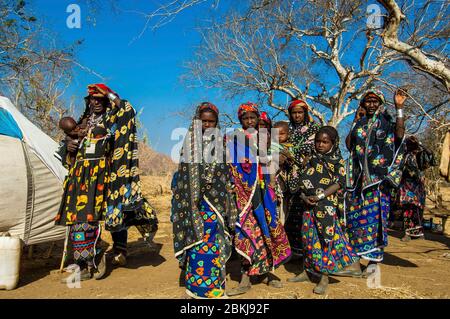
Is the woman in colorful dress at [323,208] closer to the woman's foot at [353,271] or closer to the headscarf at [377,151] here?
the woman's foot at [353,271]

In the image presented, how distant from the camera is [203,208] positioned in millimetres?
3367

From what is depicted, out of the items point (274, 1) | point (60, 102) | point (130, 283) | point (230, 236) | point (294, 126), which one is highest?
point (60, 102)

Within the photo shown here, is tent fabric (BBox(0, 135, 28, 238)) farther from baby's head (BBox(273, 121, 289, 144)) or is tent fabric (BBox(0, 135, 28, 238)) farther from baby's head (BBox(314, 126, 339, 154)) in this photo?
baby's head (BBox(314, 126, 339, 154))

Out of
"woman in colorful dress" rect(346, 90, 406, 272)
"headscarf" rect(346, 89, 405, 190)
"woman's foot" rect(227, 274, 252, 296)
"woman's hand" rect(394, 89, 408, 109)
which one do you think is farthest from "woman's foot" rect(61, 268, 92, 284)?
"woman's hand" rect(394, 89, 408, 109)

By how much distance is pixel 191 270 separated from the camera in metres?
3.29

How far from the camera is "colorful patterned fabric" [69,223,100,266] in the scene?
4.09 meters

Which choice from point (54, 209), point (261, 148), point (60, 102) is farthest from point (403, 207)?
point (60, 102)

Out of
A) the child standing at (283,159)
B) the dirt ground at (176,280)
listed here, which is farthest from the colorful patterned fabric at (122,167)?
the child standing at (283,159)

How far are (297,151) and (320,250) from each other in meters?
1.31

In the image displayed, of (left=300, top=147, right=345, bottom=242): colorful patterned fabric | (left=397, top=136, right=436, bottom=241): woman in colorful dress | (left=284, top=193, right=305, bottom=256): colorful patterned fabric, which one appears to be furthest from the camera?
(left=397, top=136, right=436, bottom=241): woman in colorful dress

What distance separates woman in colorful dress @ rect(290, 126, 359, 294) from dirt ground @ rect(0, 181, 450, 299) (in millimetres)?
294

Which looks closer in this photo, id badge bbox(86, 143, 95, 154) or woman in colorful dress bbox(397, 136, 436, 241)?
id badge bbox(86, 143, 95, 154)

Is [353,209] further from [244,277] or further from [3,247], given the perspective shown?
[3,247]
